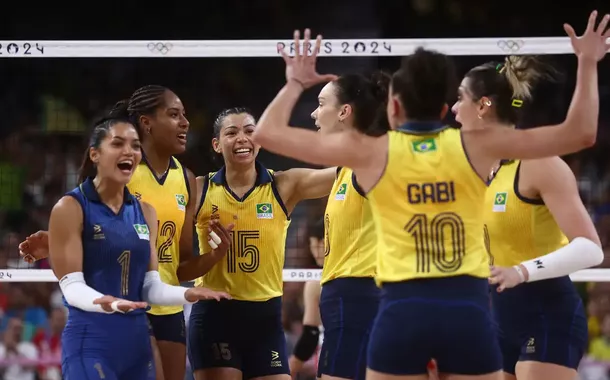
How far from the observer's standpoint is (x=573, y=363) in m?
4.84

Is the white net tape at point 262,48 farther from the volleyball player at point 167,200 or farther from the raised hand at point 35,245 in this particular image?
the raised hand at point 35,245

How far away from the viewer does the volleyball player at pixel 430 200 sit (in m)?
3.69

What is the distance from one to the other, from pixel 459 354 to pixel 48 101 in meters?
9.22

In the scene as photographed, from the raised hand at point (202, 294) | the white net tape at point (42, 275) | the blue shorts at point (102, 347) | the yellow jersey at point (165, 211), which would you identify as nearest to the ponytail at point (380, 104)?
the yellow jersey at point (165, 211)

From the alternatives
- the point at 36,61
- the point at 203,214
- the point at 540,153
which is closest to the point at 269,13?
the point at 36,61

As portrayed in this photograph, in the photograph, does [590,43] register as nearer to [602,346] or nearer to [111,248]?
[111,248]

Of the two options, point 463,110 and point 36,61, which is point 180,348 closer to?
point 463,110

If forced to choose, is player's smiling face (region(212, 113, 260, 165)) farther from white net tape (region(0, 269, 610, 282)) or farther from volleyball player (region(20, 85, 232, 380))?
white net tape (region(0, 269, 610, 282))

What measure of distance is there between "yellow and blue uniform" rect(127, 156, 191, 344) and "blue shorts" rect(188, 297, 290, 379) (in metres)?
0.15

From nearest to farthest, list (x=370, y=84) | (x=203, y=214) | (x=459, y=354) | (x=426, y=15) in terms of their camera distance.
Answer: (x=459, y=354)
(x=370, y=84)
(x=203, y=214)
(x=426, y=15)

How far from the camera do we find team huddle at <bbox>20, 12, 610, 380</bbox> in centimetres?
376

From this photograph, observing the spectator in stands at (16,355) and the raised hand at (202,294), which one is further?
the spectator in stands at (16,355)

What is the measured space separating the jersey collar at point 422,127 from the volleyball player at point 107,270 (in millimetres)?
1391

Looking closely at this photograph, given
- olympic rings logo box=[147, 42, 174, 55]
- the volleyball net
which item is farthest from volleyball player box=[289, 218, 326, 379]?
olympic rings logo box=[147, 42, 174, 55]
